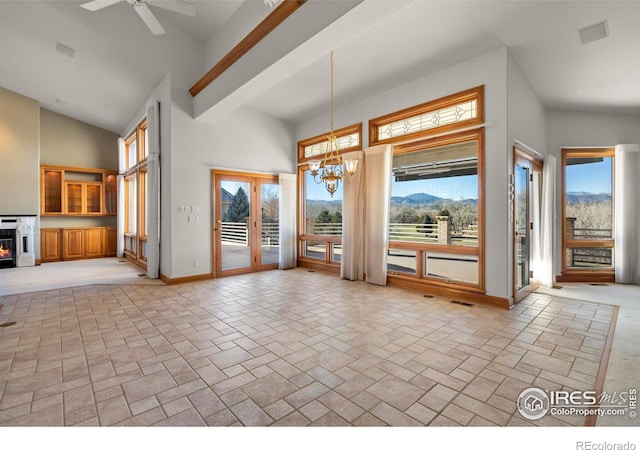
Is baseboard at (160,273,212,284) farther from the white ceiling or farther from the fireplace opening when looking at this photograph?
the fireplace opening

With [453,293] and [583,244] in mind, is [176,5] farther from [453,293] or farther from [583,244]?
[583,244]

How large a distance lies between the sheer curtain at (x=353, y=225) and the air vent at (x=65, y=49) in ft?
16.9

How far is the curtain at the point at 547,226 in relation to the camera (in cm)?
533

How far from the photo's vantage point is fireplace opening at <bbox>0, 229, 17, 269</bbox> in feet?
23.2

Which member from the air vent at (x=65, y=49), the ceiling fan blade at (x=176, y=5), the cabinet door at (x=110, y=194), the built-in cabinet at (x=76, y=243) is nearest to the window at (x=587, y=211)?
the ceiling fan blade at (x=176, y=5)

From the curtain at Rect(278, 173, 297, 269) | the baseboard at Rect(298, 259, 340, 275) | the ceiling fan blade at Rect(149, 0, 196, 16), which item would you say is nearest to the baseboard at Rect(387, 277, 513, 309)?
the baseboard at Rect(298, 259, 340, 275)

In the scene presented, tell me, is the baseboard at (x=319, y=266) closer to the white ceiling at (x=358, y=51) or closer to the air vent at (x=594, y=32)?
the white ceiling at (x=358, y=51)

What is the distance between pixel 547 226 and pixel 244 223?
5.90m

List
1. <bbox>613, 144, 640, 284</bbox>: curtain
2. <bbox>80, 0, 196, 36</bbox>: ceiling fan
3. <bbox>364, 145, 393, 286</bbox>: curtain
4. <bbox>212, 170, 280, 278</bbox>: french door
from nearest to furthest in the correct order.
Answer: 1. <bbox>80, 0, 196, 36</bbox>: ceiling fan
2. <bbox>364, 145, 393, 286</bbox>: curtain
3. <bbox>613, 144, 640, 284</bbox>: curtain
4. <bbox>212, 170, 280, 278</bbox>: french door

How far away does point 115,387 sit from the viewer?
2174 mm

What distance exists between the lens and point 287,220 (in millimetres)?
7074

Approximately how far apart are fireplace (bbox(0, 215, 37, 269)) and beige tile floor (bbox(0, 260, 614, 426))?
3.69m

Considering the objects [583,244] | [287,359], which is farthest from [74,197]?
[583,244]
